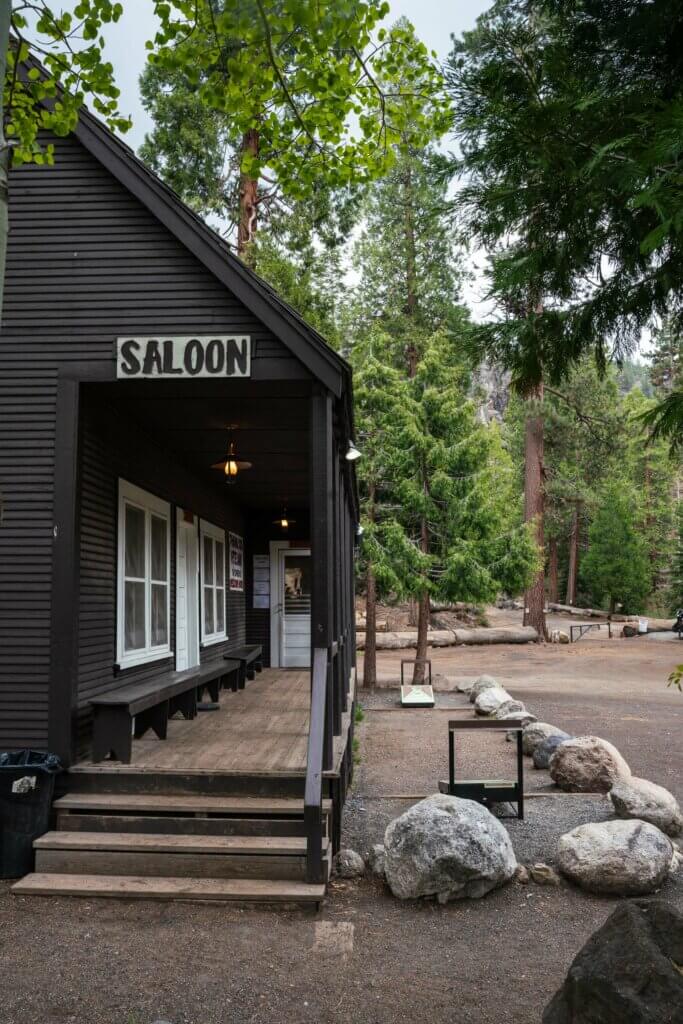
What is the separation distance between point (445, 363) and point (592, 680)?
845cm

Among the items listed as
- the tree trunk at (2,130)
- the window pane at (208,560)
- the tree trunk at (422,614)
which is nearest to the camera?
the tree trunk at (2,130)

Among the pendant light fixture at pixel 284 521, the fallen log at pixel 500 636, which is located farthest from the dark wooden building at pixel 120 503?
the fallen log at pixel 500 636

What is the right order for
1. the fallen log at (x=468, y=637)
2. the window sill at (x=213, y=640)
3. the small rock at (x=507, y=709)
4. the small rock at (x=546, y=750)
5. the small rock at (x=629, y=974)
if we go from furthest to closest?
the fallen log at (x=468, y=637) → the small rock at (x=507, y=709) → the window sill at (x=213, y=640) → the small rock at (x=546, y=750) → the small rock at (x=629, y=974)

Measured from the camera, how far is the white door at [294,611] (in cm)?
1522

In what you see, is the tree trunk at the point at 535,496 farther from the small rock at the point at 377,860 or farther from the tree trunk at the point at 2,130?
the tree trunk at the point at 2,130

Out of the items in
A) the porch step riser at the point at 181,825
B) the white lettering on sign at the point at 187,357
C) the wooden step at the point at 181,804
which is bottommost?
the porch step riser at the point at 181,825

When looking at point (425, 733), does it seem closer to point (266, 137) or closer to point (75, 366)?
point (75, 366)

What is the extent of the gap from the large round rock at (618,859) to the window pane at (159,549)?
5171 millimetres

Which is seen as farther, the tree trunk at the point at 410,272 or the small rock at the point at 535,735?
the tree trunk at the point at 410,272

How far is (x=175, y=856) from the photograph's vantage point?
5.34 metres

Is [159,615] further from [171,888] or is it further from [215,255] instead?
[215,255]

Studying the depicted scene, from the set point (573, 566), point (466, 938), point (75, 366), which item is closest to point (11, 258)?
point (75, 366)

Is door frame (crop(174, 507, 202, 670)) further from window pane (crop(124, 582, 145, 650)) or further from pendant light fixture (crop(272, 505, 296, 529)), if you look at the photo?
pendant light fixture (crop(272, 505, 296, 529))

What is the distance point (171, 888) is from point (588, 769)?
15.2 ft
